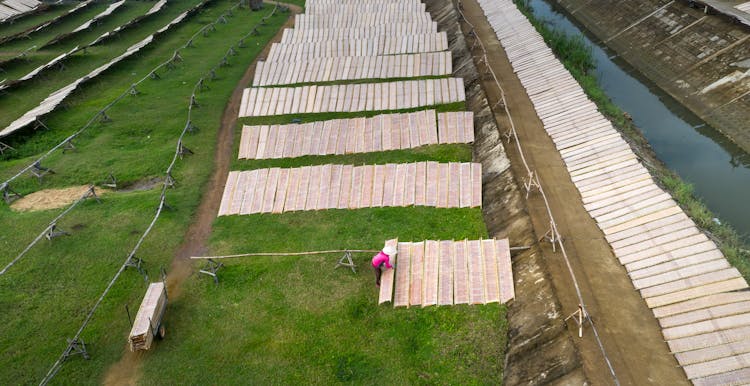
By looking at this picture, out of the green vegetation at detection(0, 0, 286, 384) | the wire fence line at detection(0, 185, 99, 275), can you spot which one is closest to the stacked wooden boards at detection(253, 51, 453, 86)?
the green vegetation at detection(0, 0, 286, 384)

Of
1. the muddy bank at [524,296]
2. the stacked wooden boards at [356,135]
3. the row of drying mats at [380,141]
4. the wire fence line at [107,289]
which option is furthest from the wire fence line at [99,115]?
the muddy bank at [524,296]

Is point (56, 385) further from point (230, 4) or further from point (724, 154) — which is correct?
point (230, 4)

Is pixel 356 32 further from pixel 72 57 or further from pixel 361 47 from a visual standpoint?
pixel 72 57

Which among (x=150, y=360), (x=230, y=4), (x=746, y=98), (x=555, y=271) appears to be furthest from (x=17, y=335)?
(x=230, y=4)

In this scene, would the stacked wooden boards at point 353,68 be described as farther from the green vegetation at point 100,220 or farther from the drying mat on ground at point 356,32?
the drying mat on ground at point 356,32

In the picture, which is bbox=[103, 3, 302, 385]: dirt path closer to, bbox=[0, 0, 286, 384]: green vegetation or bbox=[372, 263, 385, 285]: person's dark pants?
bbox=[0, 0, 286, 384]: green vegetation

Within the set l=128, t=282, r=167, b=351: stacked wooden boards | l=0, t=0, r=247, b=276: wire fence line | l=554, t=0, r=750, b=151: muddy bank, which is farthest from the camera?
l=554, t=0, r=750, b=151: muddy bank
